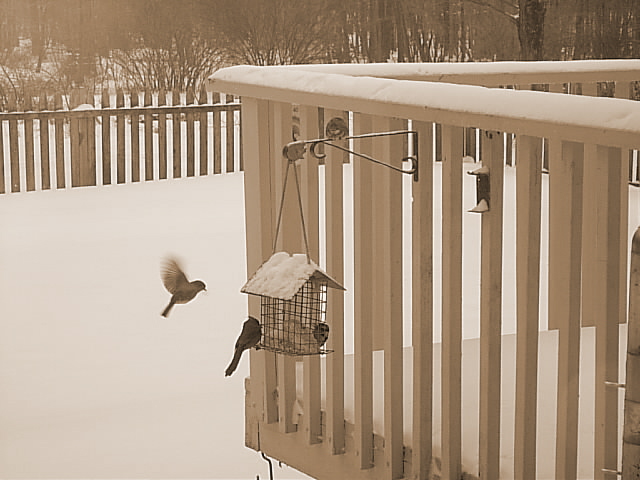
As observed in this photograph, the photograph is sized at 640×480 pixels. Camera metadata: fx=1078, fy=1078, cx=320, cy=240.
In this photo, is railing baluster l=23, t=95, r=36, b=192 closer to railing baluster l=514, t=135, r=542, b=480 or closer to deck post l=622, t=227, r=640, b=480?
railing baluster l=514, t=135, r=542, b=480

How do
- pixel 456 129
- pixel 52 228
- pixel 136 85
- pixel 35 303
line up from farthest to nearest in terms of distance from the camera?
pixel 136 85
pixel 52 228
pixel 35 303
pixel 456 129

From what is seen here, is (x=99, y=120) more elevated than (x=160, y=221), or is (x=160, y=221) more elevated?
(x=99, y=120)

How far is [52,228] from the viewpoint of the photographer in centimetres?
573

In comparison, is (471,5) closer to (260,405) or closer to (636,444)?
(260,405)

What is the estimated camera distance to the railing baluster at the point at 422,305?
1.90 metres

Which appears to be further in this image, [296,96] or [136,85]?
[136,85]

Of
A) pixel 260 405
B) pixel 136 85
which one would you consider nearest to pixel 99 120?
pixel 136 85

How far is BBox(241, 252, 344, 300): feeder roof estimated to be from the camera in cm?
194

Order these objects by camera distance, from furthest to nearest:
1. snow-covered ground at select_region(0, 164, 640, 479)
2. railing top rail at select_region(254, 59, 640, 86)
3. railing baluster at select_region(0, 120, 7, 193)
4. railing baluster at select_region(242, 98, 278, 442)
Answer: railing baluster at select_region(0, 120, 7, 193), snow-covered ground at select_region(0, 164, 640, 479), railing top rail at select_region(254, 59, 640, 86), railing baluster at select_region(242, 98, 278, 442)

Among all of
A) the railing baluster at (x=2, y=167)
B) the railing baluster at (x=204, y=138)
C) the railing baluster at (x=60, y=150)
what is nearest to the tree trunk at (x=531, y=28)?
the railing baluster at (x=204, y=138)

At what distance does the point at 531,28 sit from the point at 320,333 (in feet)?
20.5

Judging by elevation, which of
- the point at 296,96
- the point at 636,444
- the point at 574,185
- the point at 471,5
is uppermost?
the point at 471,5

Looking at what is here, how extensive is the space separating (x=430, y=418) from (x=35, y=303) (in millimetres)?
2810

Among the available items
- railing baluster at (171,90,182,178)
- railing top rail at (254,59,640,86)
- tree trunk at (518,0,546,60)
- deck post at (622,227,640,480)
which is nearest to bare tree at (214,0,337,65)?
railing baluster at (171,90,182,178)
